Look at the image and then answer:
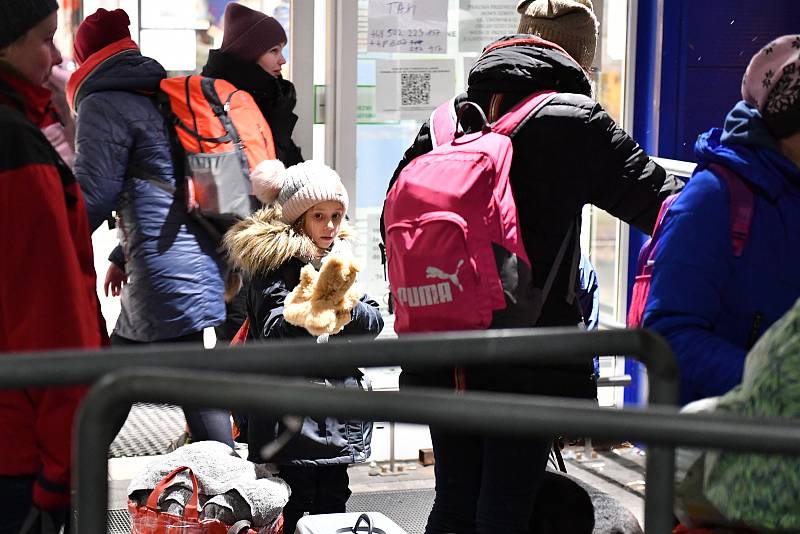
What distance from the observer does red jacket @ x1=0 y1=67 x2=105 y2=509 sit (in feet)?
8.55

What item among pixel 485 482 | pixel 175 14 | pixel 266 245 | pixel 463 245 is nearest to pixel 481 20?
pixel 175 14

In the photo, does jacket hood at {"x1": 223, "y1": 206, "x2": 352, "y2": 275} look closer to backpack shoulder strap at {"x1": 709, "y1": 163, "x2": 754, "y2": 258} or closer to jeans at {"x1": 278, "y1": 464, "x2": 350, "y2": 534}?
jeans at {"x1": 278, "y1": 464, "x2": 350, "y2": 534}

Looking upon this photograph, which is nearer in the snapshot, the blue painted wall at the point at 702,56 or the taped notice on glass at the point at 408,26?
the blue painted wall at the point at 702,56

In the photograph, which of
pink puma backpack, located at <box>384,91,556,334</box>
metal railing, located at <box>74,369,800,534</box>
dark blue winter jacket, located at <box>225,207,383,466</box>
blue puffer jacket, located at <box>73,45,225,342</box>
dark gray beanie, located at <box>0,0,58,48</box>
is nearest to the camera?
metal railing, located at <box>74,369,800,534</box>

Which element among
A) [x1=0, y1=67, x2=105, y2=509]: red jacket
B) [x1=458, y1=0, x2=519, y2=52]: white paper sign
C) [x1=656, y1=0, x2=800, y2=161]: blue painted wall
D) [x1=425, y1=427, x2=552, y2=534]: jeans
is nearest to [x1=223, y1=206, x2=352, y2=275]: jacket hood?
[x1=425, y1=427, x2=552, y2=534]: jeans

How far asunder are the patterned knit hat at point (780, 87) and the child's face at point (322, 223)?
204 centimetres

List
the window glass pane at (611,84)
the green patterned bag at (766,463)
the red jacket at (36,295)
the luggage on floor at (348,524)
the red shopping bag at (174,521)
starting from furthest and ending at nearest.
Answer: the window glass pane at (611,84), the red shopping bag at (174,521), the luggage on floor at (348,524), the red jacket at (36,295), the green patterned bag at (766,463)

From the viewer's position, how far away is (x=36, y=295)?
2629mm

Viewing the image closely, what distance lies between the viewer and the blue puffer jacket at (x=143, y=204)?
16.0 ft

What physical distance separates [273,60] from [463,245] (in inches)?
99.1

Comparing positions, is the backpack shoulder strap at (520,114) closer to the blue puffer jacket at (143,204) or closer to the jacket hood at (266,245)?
the jacket hood at (266,245)

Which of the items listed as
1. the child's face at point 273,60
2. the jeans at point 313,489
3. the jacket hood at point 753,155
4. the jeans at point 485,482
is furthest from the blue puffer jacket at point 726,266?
the child's face at point 273,60

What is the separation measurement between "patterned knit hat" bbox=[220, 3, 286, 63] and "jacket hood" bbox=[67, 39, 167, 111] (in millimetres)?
495

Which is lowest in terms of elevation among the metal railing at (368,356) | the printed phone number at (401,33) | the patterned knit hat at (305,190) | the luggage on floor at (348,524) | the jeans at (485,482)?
the luggage on floor at (348,524)
